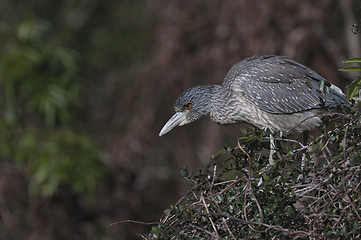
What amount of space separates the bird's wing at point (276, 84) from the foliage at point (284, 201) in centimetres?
168

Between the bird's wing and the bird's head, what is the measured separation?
0.30m

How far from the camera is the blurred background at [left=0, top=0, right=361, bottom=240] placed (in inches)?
263

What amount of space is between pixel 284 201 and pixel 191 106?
2.38 m

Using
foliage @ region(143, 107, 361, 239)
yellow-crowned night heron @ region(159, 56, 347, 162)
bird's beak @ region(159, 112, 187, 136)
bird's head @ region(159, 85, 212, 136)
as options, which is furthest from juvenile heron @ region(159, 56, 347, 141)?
foliage @ region(143, 107, 361, 239)

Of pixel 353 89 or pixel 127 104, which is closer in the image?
pixel 353 89

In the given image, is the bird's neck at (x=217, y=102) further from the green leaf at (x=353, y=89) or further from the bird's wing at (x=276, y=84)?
the green leaf at (x=353, y=89)

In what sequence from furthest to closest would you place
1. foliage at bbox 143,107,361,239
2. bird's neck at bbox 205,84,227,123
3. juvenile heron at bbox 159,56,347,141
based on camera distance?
bird's neck at bbox 205,84,227,123 < juvenile heron at bbox 159,56,347,141 < foliage at bbox 143,107,361,239

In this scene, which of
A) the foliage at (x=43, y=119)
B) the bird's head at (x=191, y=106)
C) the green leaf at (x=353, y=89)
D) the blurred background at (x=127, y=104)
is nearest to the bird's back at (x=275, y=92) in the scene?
the bird's head at (x=191, y=106)

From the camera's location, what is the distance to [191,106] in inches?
198

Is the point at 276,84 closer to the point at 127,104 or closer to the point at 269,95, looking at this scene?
the point at 269,95

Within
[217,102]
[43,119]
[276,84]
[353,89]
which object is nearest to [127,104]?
[43,119]

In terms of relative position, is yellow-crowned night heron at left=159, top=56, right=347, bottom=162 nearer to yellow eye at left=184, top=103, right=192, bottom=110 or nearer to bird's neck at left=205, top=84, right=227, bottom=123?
bird's neck at left=205, top=84, right=227, bottom=123

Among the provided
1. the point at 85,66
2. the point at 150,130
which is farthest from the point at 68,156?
the point at 85,66

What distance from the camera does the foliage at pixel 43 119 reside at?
6508mm
